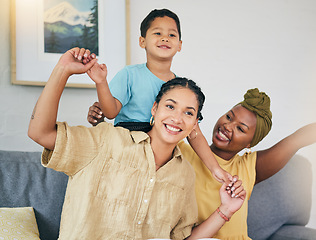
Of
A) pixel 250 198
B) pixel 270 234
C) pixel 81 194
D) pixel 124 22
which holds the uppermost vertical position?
pixel 124 22

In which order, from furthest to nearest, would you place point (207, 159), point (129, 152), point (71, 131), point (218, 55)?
point (218, 55) → point (207, 159) → point (129, 152) → point (71, 131)

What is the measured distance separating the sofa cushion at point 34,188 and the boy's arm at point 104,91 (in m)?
0.54

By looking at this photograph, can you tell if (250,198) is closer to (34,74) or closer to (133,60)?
(133,60)

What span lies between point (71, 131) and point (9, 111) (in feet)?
3.27

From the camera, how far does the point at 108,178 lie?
4.44 ft

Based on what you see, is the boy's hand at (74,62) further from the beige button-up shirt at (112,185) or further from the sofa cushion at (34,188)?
the sofa cushion at (34,188)

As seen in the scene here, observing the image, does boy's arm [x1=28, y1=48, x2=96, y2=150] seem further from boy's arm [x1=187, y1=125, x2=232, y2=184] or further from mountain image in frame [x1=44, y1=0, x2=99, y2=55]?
mountain image in frame [x1=44, y1=0, x2=99, y2=55]

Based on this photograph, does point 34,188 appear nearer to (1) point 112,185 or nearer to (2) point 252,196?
(1) point 112,185

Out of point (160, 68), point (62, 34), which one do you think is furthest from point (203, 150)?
point (62, 34)

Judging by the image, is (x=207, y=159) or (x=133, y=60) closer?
(x=207, y=159)

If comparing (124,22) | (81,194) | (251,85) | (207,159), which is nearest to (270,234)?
(207,159)

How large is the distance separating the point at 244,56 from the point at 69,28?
1138 mm

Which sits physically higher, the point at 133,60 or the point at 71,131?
the point at 133,60

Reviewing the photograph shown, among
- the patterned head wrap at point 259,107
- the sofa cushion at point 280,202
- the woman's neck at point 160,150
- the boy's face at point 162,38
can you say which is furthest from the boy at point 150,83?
the sofa cushion at point 280,202
